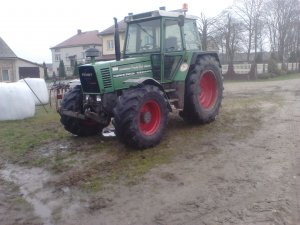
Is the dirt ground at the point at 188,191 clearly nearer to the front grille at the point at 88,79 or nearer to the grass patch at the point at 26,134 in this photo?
the grass patch at the point at 26,134

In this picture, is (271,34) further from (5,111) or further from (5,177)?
(5,177)

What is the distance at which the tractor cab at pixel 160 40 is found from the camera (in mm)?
7117

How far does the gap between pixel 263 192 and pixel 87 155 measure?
9.87ft

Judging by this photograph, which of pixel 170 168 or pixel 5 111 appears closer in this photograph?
pixel 170 168

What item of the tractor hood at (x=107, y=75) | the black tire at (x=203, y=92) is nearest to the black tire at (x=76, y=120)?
the tractor hood at (x=107, y=75)

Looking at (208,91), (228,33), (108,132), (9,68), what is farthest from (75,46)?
(108,132)

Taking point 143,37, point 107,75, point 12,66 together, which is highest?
point 143,37

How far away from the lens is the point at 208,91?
27.9 ft

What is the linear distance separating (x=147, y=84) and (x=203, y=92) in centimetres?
239

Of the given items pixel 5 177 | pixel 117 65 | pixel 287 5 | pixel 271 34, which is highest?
pixel 287 5

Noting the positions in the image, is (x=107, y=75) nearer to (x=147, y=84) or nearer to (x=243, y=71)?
(x=147, y=84)

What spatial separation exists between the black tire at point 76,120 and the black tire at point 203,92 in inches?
75.0

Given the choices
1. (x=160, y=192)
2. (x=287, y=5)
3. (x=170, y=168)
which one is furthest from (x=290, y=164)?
(x=287, y=5)

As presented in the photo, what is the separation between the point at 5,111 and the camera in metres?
10.3
